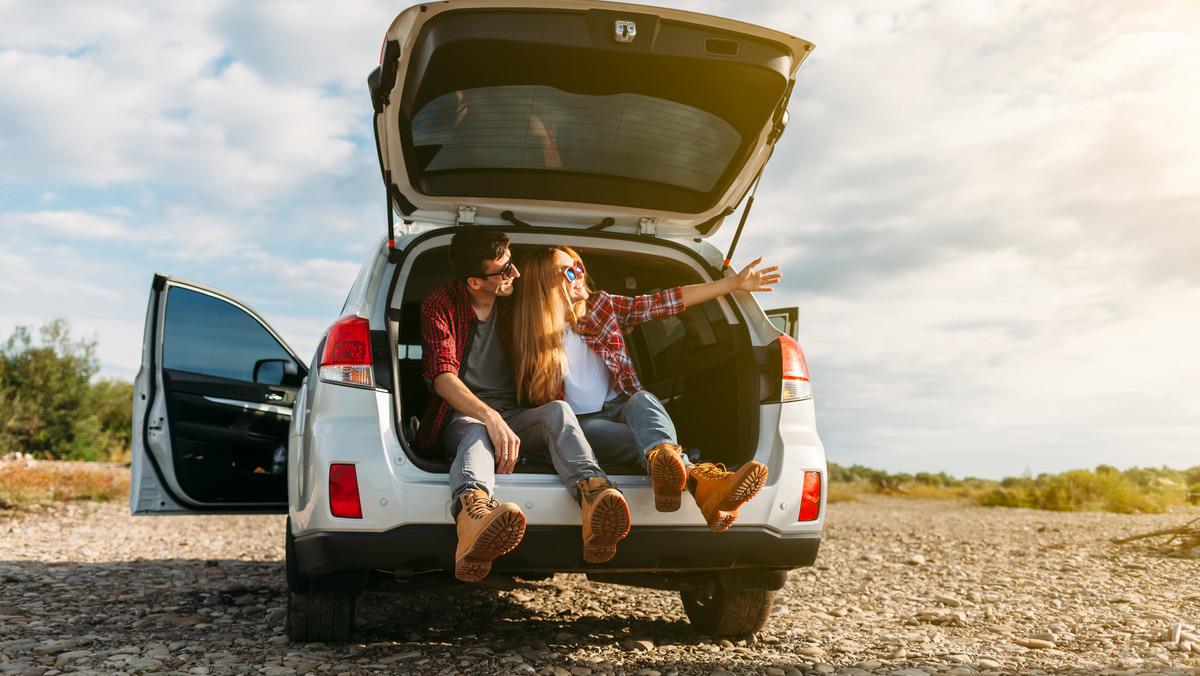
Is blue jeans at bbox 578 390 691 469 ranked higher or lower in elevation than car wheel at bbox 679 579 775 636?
higher

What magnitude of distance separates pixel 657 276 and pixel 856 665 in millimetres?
2025

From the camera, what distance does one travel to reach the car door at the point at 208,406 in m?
4.55

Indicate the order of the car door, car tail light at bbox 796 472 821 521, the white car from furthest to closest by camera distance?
the car door
car tail light at bbox 796 472 821 521
the white car

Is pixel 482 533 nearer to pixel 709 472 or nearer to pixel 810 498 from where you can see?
pixel 709 472

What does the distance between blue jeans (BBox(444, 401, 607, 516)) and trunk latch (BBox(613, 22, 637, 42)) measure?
139 cm

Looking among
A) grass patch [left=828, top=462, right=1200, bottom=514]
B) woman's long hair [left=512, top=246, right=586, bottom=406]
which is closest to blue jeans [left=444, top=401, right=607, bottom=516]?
woman's long hair [left=512, top=246, right=586, bottom=406]

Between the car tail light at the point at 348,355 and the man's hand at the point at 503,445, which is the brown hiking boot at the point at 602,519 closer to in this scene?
the man's hand at the point at 503,445

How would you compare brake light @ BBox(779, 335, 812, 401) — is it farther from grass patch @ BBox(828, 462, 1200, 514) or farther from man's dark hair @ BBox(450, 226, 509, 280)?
grass patch @ BBox(828, 462, 1200, 514)

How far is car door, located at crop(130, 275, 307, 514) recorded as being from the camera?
4.55 m

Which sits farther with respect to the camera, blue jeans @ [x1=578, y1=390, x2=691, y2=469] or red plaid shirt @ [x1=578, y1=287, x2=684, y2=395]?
red plaid shirt @ [x1=578, y1=287, x2=684, y2=395]

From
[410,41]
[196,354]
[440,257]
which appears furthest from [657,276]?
[196,354]

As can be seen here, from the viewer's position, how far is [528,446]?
3.25 m

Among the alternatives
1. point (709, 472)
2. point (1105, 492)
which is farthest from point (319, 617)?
point (1105, 492)

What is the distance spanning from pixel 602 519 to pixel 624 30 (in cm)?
176
